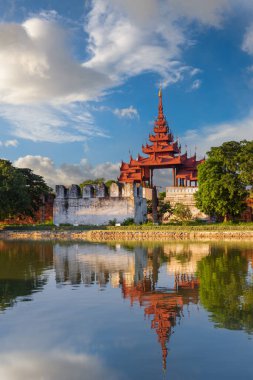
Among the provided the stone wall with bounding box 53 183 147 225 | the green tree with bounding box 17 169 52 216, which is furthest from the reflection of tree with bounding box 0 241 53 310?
the green tree with bounding box 17 169 52 216

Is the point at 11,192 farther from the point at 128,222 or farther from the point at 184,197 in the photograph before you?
the point at 184,197

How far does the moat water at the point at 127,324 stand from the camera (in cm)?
668

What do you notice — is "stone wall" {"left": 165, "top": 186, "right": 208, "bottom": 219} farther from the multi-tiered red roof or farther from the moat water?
the moat water

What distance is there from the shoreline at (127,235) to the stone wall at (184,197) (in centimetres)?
1195

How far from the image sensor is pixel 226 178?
125ft

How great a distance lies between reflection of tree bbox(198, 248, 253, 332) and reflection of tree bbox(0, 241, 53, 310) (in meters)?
4.72

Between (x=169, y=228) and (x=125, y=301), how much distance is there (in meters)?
24.8

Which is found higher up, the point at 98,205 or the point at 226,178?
the point at 226,178

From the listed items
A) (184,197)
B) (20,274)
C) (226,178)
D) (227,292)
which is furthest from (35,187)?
(227,292)

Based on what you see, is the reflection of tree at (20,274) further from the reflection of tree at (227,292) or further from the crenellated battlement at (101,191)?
the crenellated battlement at (101,191)

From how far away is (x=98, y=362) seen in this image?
6.91m

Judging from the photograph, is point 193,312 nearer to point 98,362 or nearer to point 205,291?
point 205,291

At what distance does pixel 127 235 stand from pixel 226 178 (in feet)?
32.8

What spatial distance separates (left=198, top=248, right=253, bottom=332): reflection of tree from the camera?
9023 millimetres
